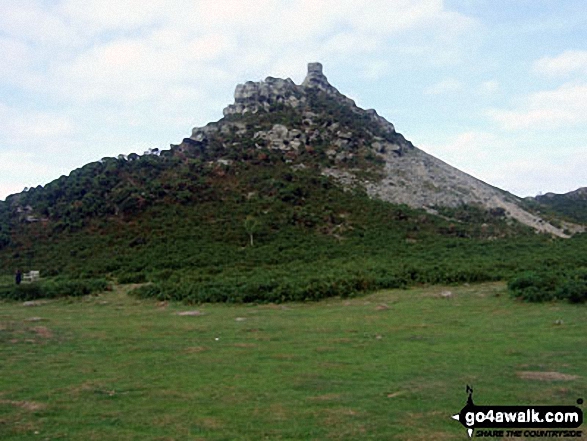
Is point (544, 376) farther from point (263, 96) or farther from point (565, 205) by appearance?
point (565, 205)

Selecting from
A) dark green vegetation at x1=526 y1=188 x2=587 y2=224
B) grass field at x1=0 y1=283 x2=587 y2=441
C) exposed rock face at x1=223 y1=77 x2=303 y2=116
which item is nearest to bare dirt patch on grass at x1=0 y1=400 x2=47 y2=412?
grass field at x1=0 y1=283 x2=587 y2=441

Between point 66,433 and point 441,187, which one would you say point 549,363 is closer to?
point 66,433

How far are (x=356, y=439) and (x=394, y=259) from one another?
1429 inches

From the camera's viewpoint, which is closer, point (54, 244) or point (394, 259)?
point (394, 259)

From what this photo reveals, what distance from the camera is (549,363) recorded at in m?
14.4

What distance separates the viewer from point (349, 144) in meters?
85.9

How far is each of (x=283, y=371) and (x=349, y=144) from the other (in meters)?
74.1

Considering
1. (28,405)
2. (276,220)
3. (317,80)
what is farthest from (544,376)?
(317,80)

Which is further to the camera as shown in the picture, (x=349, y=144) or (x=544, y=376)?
(x=349, y=144)

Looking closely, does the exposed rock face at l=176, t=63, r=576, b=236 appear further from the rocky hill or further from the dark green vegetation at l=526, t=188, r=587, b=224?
the dark green vegetation at l=526, t=188, r=587, b=224

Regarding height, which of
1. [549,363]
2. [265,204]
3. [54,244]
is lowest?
[549,363]

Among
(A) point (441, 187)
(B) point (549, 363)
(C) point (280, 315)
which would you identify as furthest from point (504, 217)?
(B) point (549, 363)

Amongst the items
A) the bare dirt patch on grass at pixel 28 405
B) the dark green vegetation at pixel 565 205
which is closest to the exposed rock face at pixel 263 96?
the dark green vegetation at pixel 565 205

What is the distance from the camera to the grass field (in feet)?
33.3
